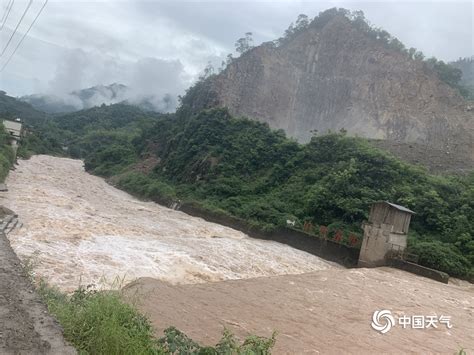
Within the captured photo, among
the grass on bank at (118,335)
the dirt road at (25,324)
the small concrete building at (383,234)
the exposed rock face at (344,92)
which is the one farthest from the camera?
the exposed rock face at (344,92)

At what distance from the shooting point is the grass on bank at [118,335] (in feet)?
13.7

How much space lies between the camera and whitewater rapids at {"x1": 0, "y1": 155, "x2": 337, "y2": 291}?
Result: 10203 mm

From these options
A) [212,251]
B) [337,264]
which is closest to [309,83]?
[337,264]

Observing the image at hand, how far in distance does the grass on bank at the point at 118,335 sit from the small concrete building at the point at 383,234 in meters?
14.6

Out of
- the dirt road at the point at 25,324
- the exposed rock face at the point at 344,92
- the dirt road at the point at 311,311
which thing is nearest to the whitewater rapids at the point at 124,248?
the dirt road at the point at 311,311

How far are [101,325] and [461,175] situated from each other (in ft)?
94.7

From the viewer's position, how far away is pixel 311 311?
32.7 feet

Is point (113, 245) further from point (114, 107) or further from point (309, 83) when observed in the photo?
point (114, 107)

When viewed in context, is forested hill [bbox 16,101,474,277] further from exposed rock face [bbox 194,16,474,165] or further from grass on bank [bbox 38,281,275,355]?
grass on bank [bbox 38,281,275,355]

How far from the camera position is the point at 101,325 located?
4.43 m

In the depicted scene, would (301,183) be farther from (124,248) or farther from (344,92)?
(344,92)

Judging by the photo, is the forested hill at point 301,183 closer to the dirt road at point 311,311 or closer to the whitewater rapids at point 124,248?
the whitewater rapids at point 124,248

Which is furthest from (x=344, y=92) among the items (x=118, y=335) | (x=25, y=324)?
(x=25, y=324)

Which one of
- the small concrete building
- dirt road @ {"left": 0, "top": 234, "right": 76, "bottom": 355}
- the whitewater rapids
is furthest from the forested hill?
dirt road @ {"left": 0, "top": 234, "right": 76, "bottom": 355}
